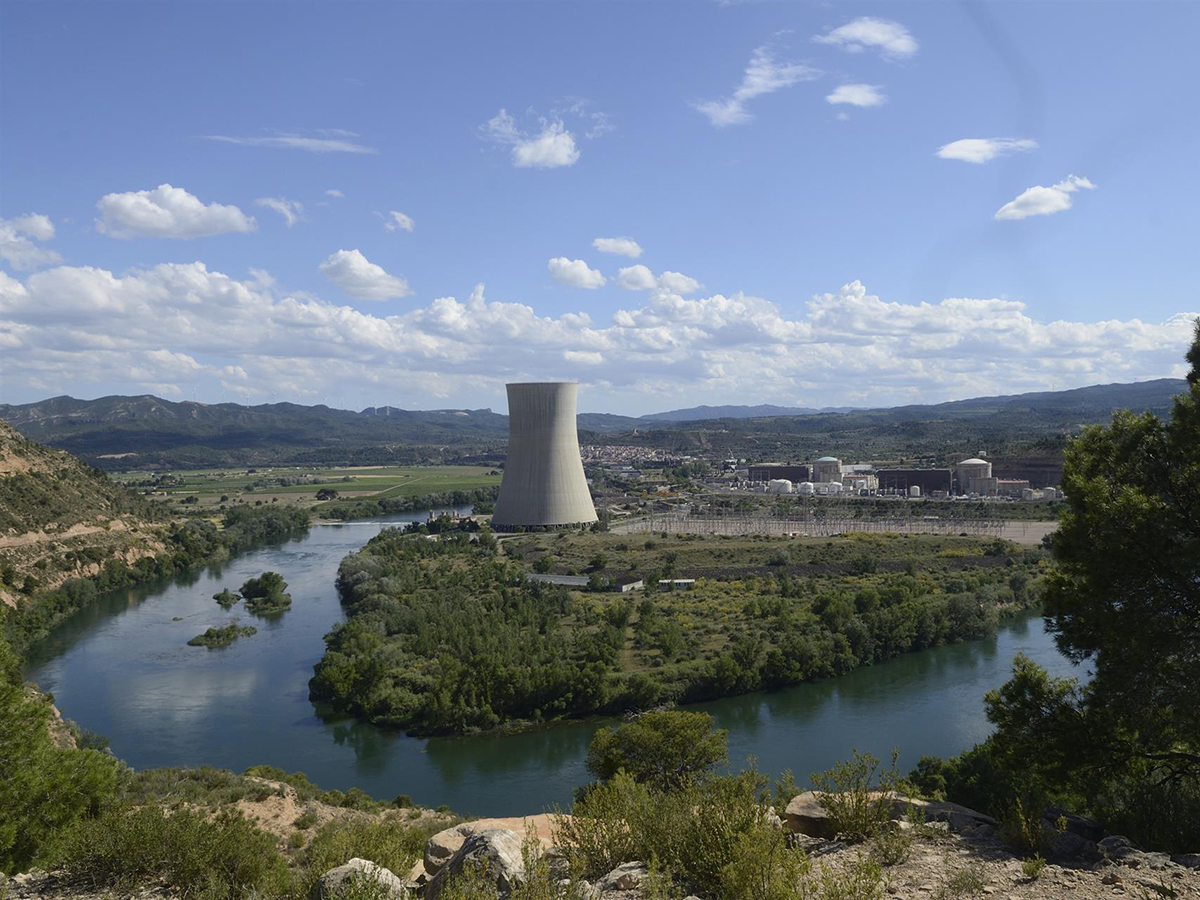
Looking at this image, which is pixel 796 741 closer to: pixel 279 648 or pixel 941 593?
pixel 941 593

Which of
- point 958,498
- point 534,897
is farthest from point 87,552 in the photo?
point 958,498

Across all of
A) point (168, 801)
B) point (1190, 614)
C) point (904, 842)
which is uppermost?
point (1190, 614)

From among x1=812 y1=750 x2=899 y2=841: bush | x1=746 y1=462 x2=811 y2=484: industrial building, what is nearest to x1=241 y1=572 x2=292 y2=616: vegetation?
x1=812 y1=750 x2=899 y2=841: bush

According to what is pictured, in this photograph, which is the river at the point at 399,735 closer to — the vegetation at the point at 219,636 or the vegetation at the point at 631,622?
the vegetation at the point at 219,636

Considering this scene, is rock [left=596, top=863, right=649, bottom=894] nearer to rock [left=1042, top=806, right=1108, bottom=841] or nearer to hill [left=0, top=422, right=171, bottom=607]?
rock [left=1042, top=806, right=1108, bottom=841]

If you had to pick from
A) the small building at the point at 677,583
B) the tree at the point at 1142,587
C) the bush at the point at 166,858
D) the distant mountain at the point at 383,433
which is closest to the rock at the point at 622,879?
the bush at the point at 166,858
